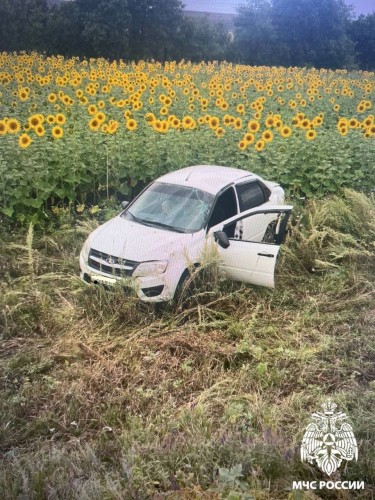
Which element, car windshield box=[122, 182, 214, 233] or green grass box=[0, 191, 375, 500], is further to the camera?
car windshield box=[122, 182, 214, 233]

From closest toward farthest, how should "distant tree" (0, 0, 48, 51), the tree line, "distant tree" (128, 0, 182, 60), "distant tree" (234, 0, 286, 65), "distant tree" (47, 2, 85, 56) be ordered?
"distant tree" (128, 0, 182, 60) → the tree line → "distant tree" (47, 2, 85, 56) → "distant tree" (234, 0, 286, 65) → "distant tree" (0, 0, 48, 51)

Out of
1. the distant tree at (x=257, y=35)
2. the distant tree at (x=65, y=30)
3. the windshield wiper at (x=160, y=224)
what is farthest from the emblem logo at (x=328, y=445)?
the distant tree at (x=65, y=30)

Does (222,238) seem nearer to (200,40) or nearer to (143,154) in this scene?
(143,154)

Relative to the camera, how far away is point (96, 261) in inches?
201

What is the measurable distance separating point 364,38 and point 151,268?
8973 mm

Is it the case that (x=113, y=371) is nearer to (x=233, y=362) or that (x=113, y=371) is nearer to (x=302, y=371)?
(x=233, y=362)

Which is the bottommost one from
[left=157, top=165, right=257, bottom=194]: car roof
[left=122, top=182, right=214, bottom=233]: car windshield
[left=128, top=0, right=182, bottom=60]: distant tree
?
[left=122, top=182, right=214, bottom=233]: car windshield

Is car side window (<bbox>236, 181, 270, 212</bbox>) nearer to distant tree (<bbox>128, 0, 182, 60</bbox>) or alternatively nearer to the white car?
the white car

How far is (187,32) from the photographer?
9.90 m

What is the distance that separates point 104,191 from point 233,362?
12.8 ft

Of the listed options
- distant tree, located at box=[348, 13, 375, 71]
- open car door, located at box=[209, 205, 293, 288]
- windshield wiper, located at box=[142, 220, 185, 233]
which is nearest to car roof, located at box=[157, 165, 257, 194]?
open car door, located at box=[209, 205, 293, 288]

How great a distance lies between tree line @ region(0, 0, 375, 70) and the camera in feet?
27.9

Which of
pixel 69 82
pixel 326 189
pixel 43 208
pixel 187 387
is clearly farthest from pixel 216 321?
pixel 69 82

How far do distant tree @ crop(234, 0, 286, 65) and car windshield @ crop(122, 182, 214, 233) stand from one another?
17.9 ft
